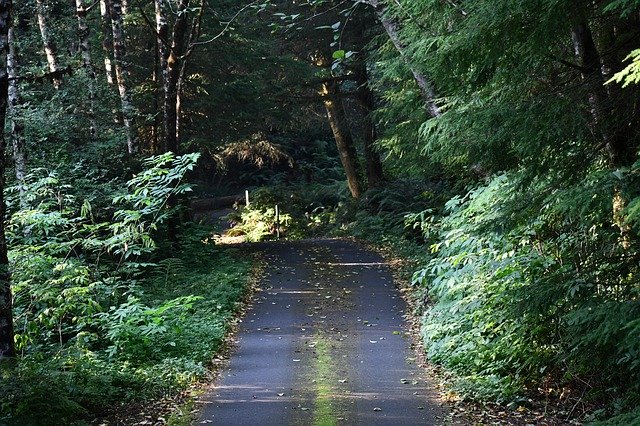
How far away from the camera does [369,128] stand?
2775 cm

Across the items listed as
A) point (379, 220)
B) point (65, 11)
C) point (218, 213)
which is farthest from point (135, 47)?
point (218, 213)

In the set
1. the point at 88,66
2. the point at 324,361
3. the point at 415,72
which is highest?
the point at 88,66

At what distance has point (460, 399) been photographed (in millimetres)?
8625

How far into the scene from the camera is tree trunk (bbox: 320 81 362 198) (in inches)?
1078

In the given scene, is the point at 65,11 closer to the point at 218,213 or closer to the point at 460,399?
the point at 218,213

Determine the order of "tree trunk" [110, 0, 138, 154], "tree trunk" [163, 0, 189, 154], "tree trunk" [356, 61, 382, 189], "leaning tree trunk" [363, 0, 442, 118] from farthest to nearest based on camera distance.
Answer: "tree trunk" [356, 61, 382, 189]
"tree trunk" [110, 0, 138, 154]
"tree trunk" [163, 0, 189, 154]
"leaning tree trunk" [363, 0, 442, 118]

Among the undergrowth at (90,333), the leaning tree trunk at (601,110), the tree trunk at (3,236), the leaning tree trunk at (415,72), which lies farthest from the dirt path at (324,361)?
the leaning tree trunk at (415,72)

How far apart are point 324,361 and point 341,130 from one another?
19.5 meters

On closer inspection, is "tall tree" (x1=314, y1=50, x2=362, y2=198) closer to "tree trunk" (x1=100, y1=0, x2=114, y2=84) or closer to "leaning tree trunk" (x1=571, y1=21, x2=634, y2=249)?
"tree trunk" (x1=100, y1=0, x2=114, y2=84)

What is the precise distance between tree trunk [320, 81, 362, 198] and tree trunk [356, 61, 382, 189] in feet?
3.07

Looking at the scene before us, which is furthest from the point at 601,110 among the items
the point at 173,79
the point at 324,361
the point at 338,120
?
the point at 338,120

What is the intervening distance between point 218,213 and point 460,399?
30.6 metres

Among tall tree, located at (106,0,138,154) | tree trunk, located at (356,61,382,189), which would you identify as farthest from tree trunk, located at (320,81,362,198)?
tall tree, located at (106,0,138,154)

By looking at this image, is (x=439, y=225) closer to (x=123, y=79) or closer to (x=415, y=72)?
(x=415, y=72)
